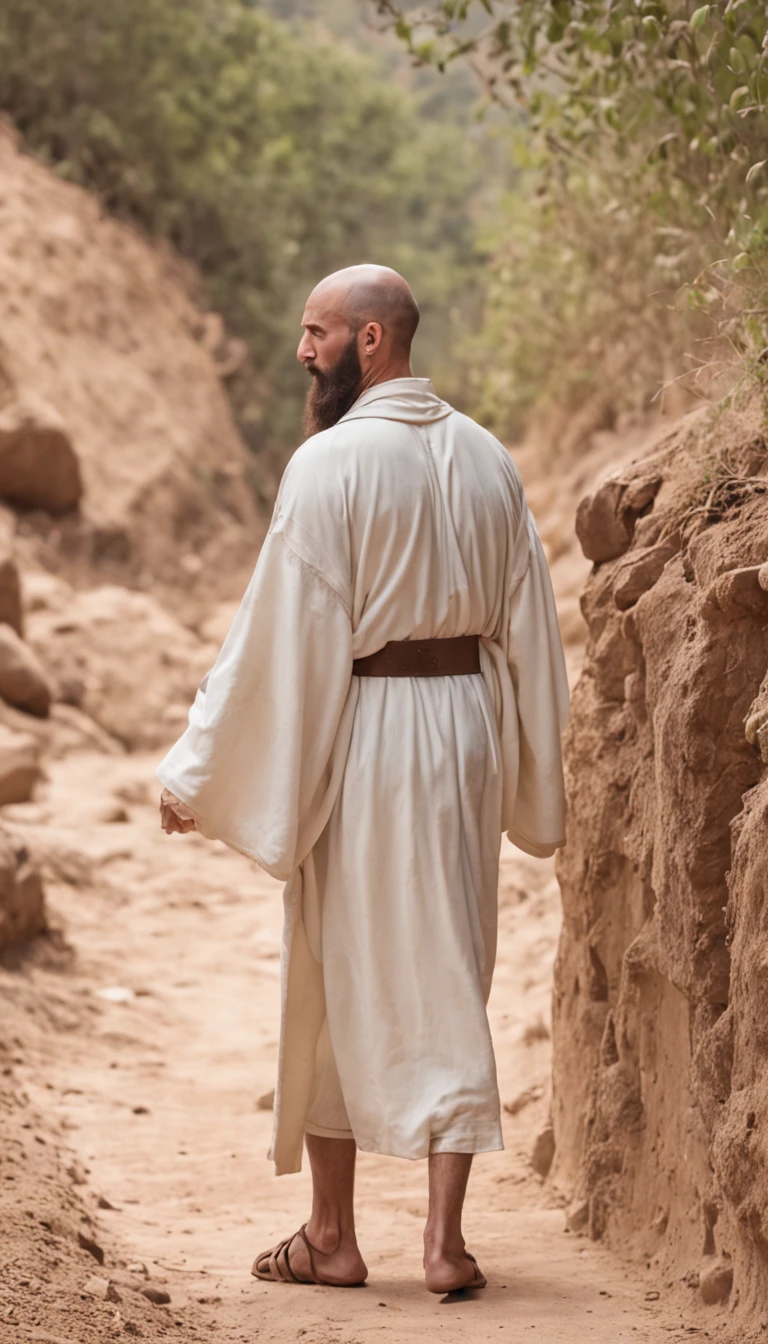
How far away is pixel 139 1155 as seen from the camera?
4.21 meters

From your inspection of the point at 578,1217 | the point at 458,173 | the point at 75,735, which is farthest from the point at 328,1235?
the point at 458,173

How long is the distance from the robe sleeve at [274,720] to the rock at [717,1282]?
1.03m

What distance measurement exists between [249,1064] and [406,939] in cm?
220

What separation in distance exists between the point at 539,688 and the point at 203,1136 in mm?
1907

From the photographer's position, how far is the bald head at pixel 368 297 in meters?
3.11

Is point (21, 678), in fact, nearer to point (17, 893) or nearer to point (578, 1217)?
point (17, 893)

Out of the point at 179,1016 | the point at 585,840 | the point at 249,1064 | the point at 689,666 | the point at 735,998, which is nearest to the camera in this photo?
the point at 735,998

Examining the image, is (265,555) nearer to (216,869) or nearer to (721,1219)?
(721,1219)

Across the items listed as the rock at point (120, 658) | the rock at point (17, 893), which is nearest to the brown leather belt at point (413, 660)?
the rock at point (17, 893)

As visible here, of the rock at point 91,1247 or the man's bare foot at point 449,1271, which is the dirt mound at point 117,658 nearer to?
the rock at point 91,1247

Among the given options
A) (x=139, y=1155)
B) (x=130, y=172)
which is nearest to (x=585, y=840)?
(x=139, y=1155)

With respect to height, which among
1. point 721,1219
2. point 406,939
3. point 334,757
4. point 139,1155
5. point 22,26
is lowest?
point 139,1155

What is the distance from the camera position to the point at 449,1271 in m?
2.88

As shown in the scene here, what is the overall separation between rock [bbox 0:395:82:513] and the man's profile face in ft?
26.0
